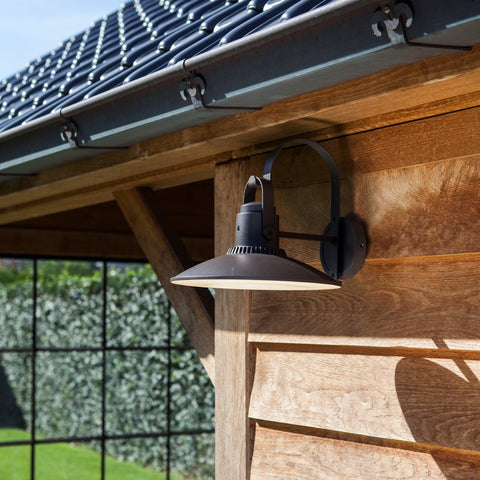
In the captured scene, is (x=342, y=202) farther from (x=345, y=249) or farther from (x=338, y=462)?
(x=338, y=462)

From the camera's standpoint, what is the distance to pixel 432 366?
2010 mm

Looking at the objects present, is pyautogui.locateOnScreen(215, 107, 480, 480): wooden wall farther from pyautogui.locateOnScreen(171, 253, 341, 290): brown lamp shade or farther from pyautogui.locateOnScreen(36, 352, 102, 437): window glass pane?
pyautogui.locateOnScreen(36, 352, 102, 437): window glass pane

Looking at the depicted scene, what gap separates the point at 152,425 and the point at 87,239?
3.78 metres

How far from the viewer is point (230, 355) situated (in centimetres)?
259

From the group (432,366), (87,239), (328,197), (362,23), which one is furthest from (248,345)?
(87,239)

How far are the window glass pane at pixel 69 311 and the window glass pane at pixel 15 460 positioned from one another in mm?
2466

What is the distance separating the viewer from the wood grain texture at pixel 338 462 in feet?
6.55

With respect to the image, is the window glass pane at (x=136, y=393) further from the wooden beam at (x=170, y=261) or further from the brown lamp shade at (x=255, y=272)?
the brown lamp shade at (x=255, y=272)

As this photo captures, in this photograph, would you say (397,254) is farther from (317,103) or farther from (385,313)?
(317,103)

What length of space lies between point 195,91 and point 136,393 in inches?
290

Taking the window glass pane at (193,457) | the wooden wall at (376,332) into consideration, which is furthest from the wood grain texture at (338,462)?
the window glass pane at (193,457)

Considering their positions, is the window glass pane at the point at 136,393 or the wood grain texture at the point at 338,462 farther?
the window glass pane at the point at 136,393

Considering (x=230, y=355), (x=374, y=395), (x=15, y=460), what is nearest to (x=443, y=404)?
(x=374, y=395)

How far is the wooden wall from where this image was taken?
1.96 meters
